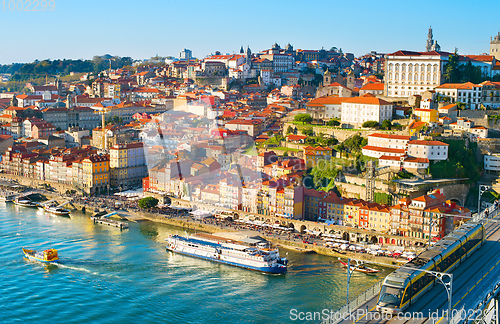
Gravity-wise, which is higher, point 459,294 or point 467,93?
point 467,93

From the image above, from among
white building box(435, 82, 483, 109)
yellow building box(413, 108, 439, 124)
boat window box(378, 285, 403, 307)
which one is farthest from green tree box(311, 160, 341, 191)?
boat window box(378, 285, 403, 307)

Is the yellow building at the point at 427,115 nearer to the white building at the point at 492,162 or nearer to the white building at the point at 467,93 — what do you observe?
the white building at the point at 467,93

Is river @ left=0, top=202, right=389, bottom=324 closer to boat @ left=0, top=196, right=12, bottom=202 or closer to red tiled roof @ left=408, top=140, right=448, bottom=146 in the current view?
red tiled roof @ left=408, top=140, right=448, bottom=146

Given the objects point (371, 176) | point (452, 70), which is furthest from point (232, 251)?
point (452, 70)

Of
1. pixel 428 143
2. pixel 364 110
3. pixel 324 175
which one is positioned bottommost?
pixel 324 175

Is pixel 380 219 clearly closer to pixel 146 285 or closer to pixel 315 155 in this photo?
pixel 315 155

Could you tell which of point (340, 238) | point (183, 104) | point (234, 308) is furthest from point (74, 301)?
point (183, 104)
